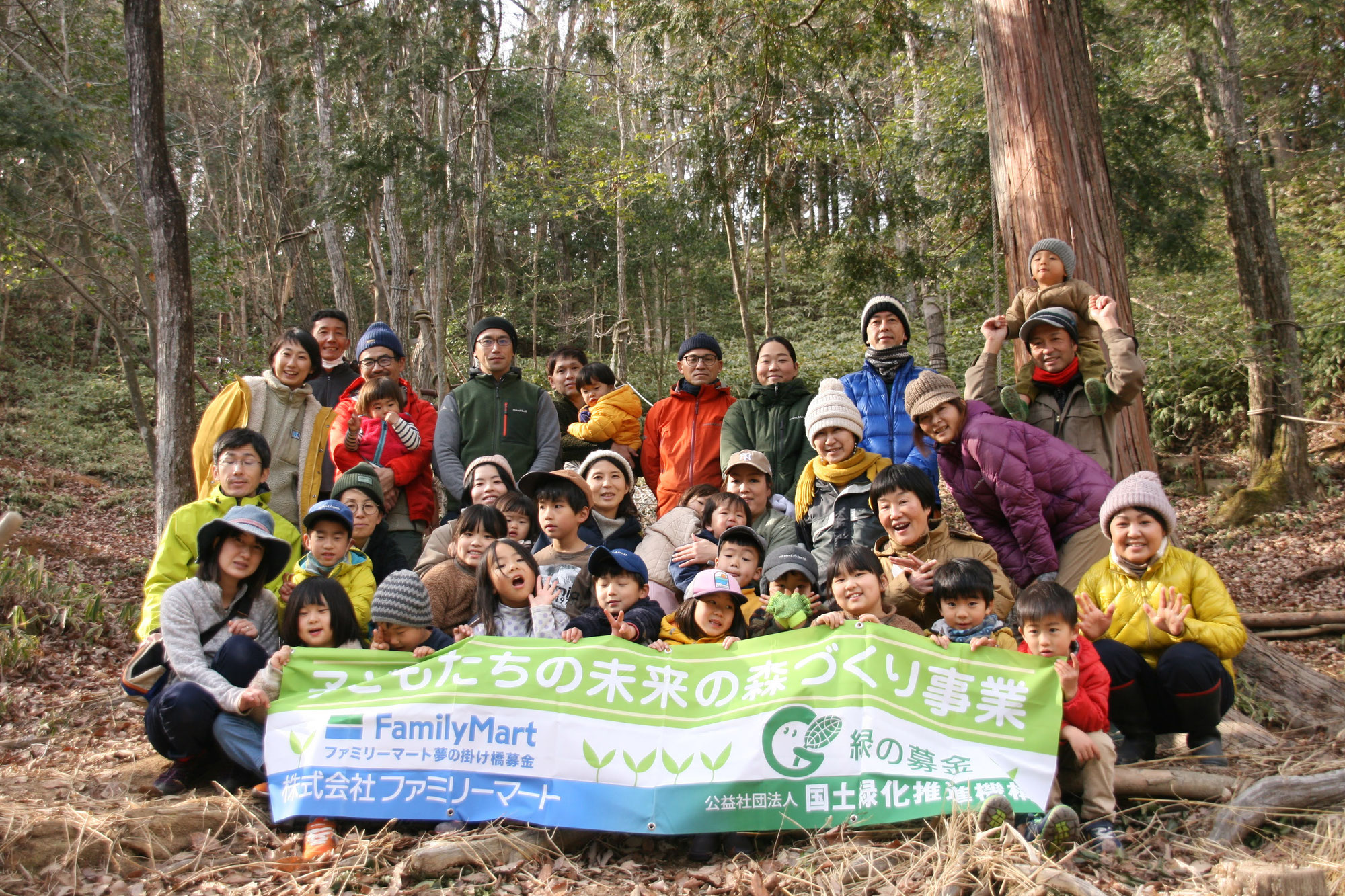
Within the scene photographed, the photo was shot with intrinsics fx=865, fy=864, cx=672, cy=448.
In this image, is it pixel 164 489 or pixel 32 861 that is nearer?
pixel 32 861

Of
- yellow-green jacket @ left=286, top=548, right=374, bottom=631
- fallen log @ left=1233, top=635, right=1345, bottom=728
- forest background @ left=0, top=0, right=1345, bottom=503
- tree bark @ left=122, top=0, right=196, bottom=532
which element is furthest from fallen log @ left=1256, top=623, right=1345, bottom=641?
tree bark @ left=122, top=0, right=196, bottom=532

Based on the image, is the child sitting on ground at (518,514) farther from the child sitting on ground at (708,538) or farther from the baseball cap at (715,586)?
the baseball cap at (715,586)

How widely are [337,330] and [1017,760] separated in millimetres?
5028

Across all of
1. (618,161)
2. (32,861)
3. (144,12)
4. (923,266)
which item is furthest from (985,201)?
(32,861)

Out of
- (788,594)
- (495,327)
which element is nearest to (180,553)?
(495,327)

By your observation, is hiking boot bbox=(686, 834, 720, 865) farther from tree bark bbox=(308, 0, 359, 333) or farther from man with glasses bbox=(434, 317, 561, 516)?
tree bark bbox=(308, 0, 359, 333)

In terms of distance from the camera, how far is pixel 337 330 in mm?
6082

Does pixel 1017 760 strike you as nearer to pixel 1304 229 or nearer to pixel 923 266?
pixel 923 266

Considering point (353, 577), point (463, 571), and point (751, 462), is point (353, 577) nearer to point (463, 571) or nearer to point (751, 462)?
point (463, 571)

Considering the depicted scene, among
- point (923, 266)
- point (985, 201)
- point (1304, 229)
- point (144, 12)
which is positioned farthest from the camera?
point (1304, 229)

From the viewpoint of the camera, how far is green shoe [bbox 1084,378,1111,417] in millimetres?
4816

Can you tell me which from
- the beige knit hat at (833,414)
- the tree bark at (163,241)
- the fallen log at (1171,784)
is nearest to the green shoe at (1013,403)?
the beige knit hat at (833,414)

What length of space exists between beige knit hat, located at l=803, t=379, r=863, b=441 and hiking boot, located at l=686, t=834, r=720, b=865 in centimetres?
236

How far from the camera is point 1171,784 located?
3516 mm
